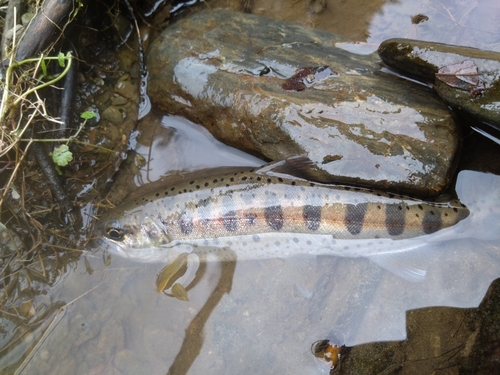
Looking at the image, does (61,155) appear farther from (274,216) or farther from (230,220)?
(274,216)

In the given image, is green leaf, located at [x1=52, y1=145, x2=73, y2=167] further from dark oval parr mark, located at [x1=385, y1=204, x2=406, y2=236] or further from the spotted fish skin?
dark oval parr mark, located at [x1=385, y1=204, x2=406, y2=236]

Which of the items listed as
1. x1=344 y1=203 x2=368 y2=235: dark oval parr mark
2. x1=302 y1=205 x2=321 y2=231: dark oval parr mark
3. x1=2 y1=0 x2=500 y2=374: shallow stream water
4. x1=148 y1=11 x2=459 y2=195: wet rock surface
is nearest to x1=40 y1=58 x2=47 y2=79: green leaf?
x1=148 y1=11 x2=459 y2=195: wet rock surface

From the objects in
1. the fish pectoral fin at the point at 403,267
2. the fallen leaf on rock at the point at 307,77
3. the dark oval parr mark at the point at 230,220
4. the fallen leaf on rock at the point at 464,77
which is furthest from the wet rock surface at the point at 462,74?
the dark oval parr mark at the point at 230,220

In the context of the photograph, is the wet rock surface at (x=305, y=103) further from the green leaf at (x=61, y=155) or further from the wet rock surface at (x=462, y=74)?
the green leaf at (x=61, y=155)

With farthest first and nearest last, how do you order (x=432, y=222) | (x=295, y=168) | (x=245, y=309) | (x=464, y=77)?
1. (x=245, y=309)
2. (x=295, y=168)
3. (x=432, y=222)
4. (x=464, y=77)

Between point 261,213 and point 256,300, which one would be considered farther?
point 256,300

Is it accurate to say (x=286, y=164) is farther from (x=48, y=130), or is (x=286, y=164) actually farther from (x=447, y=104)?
(x=48, y=130)

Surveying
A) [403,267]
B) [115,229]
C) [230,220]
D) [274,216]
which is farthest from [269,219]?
[115,229]
